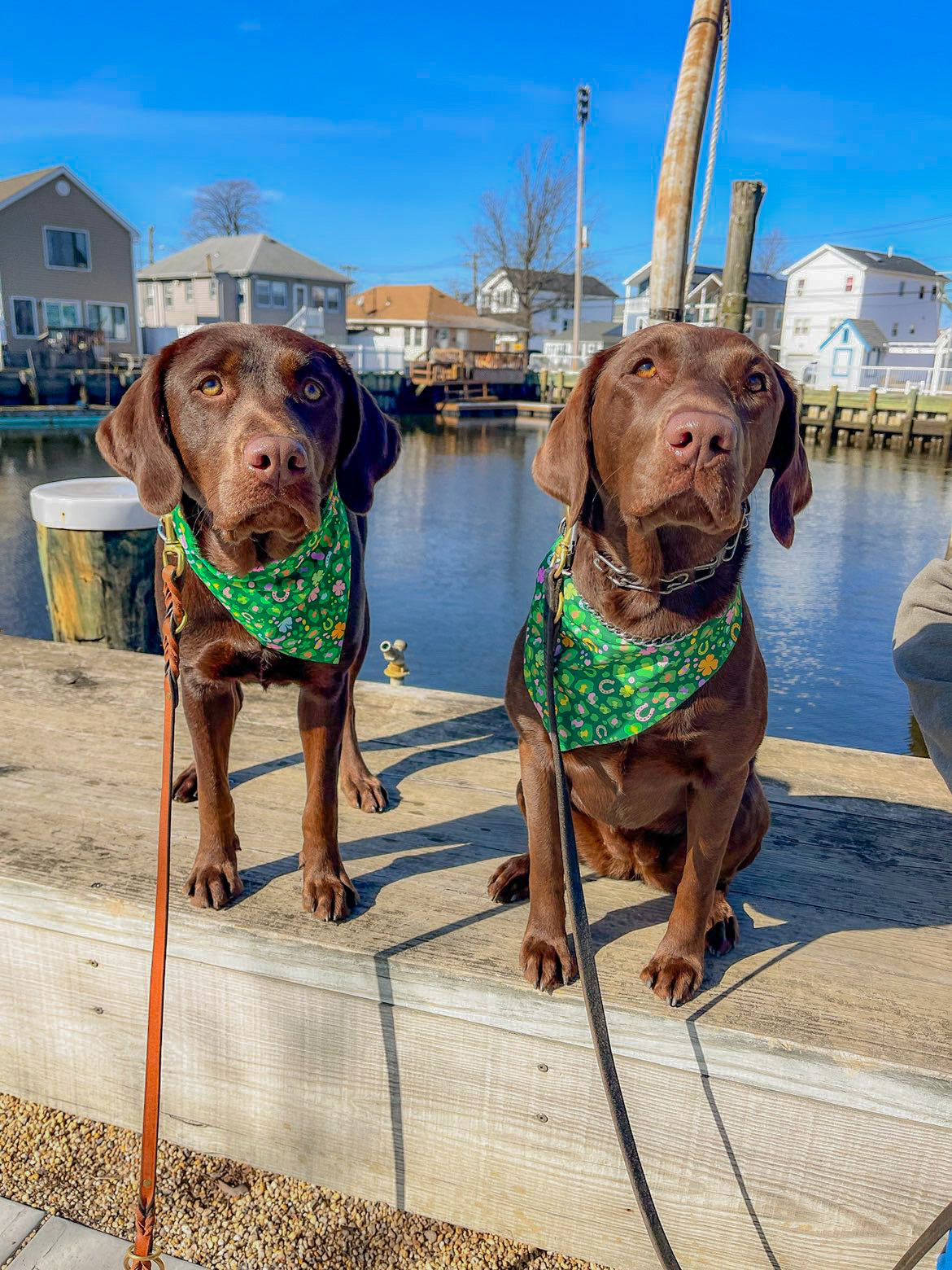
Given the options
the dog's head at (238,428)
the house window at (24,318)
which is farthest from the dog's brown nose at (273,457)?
the house window at (24,318)

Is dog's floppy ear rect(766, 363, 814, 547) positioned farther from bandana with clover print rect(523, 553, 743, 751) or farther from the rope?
the rope

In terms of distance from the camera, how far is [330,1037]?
219 centimetres

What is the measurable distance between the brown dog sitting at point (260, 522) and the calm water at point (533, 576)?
6.17m

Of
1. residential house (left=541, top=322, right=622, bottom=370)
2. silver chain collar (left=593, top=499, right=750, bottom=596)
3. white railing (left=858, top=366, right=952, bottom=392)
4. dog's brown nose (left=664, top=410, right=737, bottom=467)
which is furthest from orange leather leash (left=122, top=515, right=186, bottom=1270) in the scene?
residential house (left=541, top=322, right=622, bottom=370)

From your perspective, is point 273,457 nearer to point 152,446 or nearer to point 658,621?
point 152,446

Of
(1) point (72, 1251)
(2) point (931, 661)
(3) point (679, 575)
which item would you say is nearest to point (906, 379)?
(2) point (931, 661)

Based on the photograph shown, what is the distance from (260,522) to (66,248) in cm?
4122

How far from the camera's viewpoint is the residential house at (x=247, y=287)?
45.7m

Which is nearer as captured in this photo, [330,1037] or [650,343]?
[650,343]

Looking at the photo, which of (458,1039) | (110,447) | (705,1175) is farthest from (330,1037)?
(110,447)

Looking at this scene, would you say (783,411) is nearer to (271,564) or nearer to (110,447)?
(271,564)

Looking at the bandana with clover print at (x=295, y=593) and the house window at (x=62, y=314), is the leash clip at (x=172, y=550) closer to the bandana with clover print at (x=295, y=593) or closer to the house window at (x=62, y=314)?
the bandana with clover print at (x=295, y=593)

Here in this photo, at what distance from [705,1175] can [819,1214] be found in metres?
0.25

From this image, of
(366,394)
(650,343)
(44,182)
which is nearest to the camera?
(650,343)
